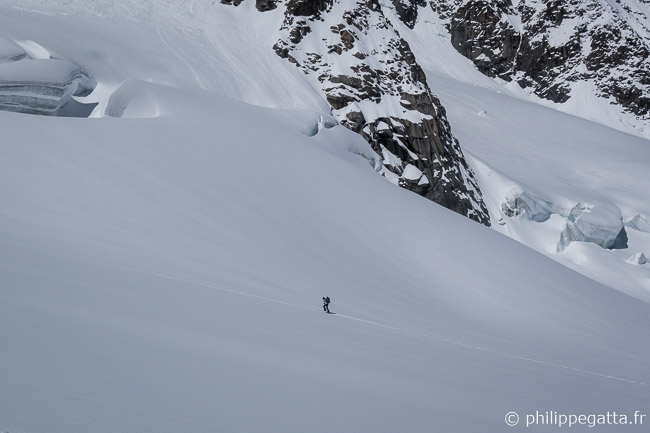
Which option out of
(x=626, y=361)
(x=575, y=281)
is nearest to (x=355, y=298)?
(x=626, y=361)

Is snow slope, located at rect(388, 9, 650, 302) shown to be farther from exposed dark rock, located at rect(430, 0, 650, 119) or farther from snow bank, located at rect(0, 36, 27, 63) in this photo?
snow bank, located at rect(0, 36, 27, 63)

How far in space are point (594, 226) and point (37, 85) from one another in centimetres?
2880

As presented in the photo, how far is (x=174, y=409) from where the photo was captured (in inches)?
79.0

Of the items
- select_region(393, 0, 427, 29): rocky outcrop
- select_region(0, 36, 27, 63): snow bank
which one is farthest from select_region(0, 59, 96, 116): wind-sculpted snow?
select_region(393, 0, 427, 29): rocky outcrop

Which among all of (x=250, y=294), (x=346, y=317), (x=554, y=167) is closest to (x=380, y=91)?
(x=554, y=167)

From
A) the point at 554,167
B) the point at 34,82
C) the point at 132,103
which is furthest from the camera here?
the point at 554,167

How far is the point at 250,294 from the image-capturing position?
5531 millimetres

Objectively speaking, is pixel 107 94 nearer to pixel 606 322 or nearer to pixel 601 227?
pixel 606 322

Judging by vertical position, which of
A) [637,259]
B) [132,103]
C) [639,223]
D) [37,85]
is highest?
[639,223]

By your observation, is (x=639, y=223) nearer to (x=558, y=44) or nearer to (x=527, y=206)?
(x=527, y=206)

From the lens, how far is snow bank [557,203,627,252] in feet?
86.9

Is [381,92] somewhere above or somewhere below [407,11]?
below

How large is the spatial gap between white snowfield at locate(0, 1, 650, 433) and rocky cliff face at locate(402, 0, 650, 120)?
167 feet

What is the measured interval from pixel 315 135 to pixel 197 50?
962 cm
